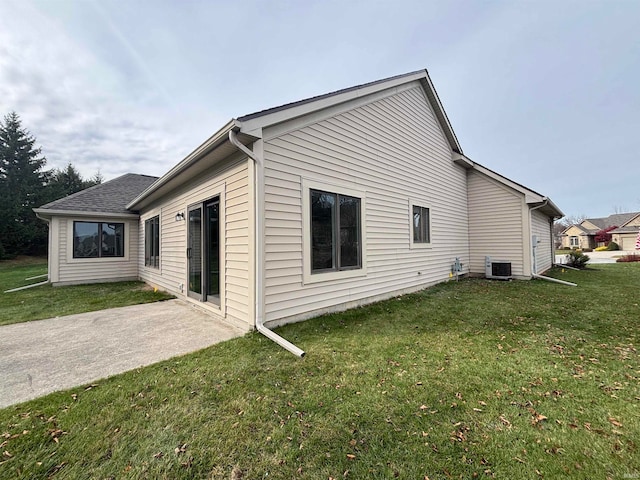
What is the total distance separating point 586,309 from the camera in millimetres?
5551

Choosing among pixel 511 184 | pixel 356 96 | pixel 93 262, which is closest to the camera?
pixel 356 96

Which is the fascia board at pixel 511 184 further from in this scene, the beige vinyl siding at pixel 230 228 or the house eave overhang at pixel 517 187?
the beige vinyl siding at pixel 230 228

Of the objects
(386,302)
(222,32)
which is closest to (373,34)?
(222,32)

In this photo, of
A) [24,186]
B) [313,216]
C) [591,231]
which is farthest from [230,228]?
[591,231]

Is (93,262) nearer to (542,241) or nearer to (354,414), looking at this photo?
(354,414)

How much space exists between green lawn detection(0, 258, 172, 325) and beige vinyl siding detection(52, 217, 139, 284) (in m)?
0.63

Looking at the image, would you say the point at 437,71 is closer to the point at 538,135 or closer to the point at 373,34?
the point at 373,34

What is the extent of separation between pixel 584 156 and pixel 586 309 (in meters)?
21.9

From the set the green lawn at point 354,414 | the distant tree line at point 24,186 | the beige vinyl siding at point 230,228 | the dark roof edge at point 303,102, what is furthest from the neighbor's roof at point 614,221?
the distant tree line at point 24,186

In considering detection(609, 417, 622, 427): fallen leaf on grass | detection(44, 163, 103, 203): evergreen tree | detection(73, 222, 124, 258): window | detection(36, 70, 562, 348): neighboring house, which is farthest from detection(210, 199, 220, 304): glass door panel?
detection(44, 163, 103, 203): evergreen tree

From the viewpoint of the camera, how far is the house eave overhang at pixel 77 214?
8.56 m

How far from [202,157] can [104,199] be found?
28.3 ft

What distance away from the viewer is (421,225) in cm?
788

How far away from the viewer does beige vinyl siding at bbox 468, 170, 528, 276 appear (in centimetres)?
924
